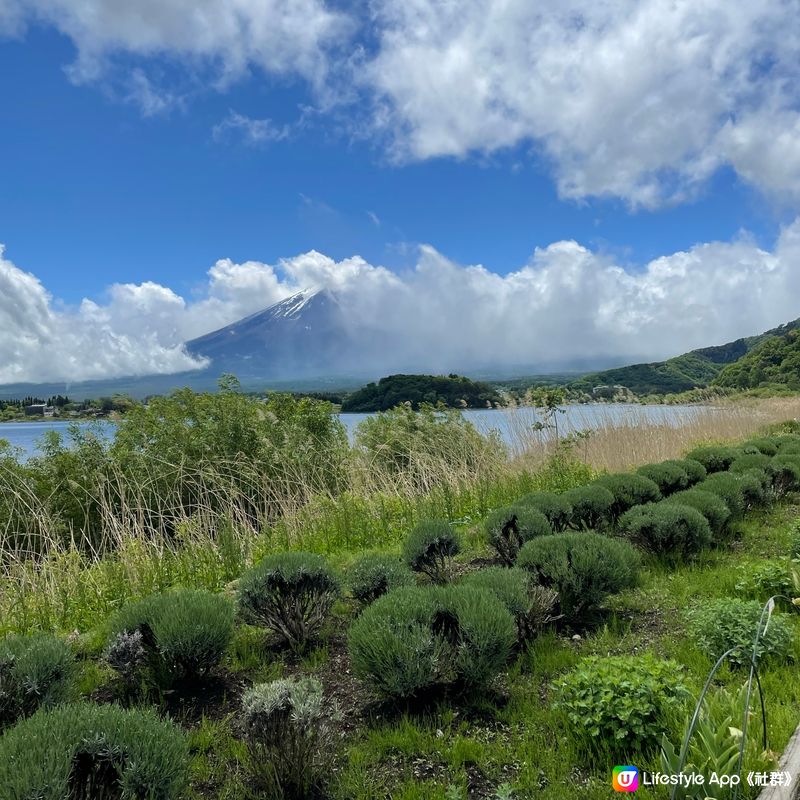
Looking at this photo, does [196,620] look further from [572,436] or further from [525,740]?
[572,436]

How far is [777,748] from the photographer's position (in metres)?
2.27

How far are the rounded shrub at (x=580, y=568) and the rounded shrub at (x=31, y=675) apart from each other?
9.30 feet

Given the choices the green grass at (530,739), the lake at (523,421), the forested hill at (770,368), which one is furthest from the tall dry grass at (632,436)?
the forested hill at (770,368)

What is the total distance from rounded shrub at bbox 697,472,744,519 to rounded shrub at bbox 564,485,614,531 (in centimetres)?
125

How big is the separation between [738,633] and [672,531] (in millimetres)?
1940

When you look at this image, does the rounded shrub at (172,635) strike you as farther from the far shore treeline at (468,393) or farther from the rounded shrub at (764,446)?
the rounded shrub at (764,446)

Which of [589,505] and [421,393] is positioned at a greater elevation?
[421,393]

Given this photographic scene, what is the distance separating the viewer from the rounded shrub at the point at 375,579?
4066 millimetres

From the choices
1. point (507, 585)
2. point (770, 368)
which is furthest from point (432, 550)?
point (770, 368)

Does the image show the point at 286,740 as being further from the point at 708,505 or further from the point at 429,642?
the point at 708,505

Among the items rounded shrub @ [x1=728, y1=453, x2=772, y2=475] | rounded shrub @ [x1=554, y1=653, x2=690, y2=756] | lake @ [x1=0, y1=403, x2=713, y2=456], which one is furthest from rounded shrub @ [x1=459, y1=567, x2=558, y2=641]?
lake @ [x1=0, y1=403, x2=713, y2=456]

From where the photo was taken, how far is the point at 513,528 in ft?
16.8

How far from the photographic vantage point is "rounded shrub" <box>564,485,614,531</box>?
19.4 ft

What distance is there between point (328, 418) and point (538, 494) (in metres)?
6.61
